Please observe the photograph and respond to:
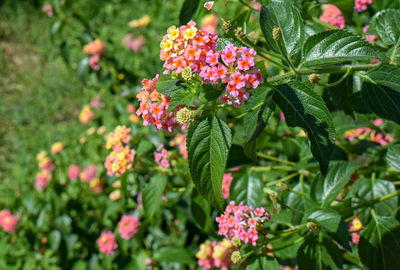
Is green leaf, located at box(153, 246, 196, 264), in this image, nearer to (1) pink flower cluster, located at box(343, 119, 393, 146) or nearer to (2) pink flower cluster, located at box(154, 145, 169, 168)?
(2) pink flower cluster, located at box(154, 145, 169, 168)

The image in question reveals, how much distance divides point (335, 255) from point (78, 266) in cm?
177

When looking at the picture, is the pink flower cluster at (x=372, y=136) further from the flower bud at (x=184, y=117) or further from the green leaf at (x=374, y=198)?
the flower bud at (x=184, y=117)

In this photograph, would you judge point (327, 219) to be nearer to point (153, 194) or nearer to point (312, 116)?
point (312, 116)

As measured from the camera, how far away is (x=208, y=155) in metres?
0.89

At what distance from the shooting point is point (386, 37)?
3.55 feet

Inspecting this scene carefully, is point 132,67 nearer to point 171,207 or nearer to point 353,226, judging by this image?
point 171,207

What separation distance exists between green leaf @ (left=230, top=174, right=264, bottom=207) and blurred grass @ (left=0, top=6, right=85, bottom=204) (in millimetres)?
2422

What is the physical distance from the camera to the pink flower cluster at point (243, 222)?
A: 1.10 meters

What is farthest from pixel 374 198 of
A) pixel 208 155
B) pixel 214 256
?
pixel 208 155

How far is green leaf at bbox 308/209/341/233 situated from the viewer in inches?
41.5

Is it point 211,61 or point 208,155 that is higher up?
point 211,61

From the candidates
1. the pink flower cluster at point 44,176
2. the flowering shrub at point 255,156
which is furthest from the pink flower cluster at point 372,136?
the pink flower cluster at point 44,176

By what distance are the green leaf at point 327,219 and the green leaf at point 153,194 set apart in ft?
2.04

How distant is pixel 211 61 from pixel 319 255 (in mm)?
637
